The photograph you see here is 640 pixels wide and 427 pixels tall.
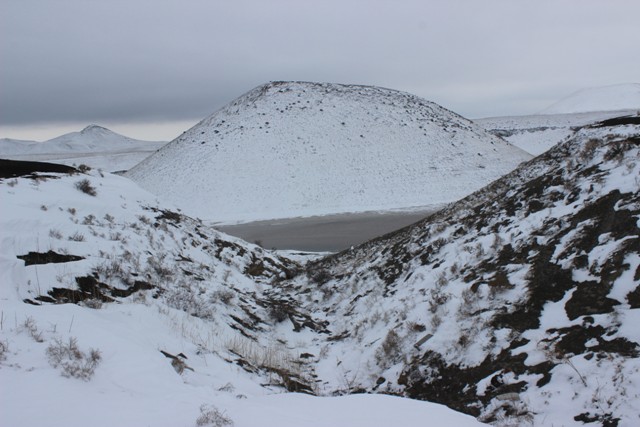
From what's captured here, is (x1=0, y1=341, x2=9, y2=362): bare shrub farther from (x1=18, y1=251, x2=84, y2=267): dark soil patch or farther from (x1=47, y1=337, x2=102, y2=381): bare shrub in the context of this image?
(x1=18, y1=251, x2=84, y2=267): dark soil patch

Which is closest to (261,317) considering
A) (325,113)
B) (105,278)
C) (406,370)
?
(105,278)

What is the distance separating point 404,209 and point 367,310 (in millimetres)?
25051

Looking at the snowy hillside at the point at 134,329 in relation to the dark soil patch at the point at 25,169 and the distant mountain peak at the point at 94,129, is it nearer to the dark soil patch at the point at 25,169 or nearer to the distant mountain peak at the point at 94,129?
the dark soil patch at the point at 25,169

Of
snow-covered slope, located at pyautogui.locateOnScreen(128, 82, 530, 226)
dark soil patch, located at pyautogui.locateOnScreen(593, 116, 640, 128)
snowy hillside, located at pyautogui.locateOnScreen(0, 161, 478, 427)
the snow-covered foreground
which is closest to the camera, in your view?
the snow-covered foreground

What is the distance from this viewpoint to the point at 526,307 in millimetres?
5695

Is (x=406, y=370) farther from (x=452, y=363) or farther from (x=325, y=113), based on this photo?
(x=325, y=113)

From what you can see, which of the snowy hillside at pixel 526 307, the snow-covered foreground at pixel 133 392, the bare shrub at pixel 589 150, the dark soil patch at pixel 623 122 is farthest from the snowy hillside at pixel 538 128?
the snow-covered foreground at pixel 133 392

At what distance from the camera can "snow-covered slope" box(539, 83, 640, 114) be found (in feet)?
363

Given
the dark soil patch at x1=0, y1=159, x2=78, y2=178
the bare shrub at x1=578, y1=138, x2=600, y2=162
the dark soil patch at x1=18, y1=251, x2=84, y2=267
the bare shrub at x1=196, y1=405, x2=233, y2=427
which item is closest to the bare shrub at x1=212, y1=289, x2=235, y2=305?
the dark soil patch at x1=18, y1=251, x2=84, y2=267

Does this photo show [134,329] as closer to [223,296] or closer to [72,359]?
[72,359]

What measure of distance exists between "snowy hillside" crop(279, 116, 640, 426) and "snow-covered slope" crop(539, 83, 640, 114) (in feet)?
391

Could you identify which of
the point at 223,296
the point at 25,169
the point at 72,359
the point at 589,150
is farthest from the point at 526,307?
the point at 25,169

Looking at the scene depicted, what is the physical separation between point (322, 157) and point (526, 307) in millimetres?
38790

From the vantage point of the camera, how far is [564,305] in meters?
5.33
